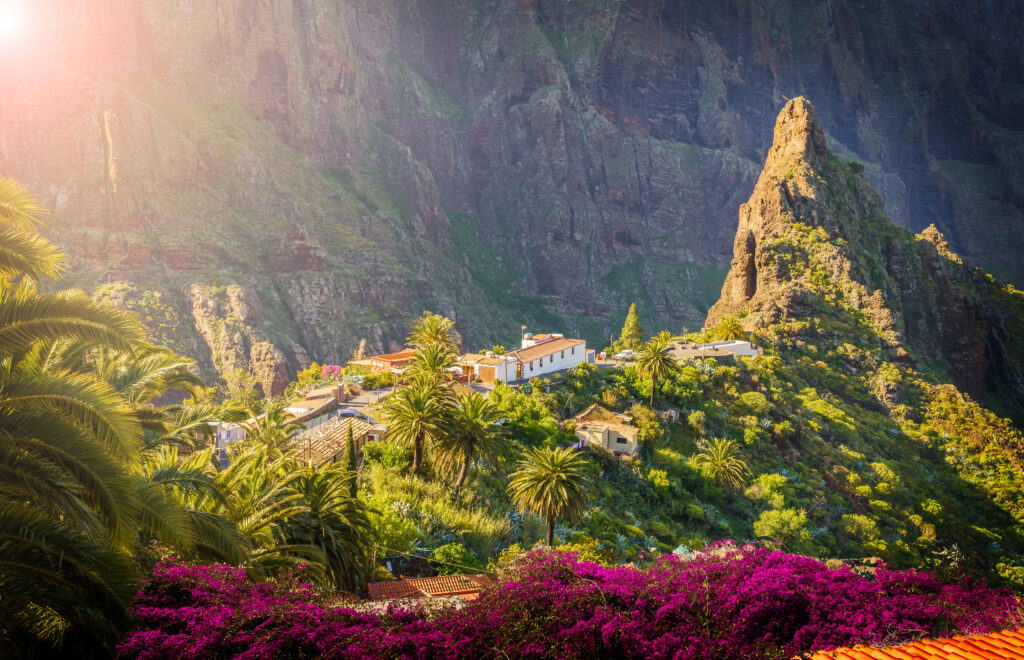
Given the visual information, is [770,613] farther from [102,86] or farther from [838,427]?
[102,86]

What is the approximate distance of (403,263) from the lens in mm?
129500

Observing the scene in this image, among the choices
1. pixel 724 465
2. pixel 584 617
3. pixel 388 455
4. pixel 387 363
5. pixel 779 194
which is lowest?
pixel 724 465

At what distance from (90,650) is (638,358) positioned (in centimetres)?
4855

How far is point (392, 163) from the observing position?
481 feet

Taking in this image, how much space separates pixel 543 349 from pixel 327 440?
26.3 metres

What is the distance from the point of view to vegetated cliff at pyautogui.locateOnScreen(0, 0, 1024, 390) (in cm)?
9900

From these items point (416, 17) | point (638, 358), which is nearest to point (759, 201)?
point (638, 358)

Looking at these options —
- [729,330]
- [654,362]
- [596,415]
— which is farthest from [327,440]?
[729,330]

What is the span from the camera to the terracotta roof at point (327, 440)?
33.9 metres

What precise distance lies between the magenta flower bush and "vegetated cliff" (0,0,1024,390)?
279 ft

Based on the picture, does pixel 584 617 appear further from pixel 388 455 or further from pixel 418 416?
pixel 388 455

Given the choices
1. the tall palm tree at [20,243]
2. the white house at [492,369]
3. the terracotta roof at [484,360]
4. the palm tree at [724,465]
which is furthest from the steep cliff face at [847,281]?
the tall palm tree at [20,243]

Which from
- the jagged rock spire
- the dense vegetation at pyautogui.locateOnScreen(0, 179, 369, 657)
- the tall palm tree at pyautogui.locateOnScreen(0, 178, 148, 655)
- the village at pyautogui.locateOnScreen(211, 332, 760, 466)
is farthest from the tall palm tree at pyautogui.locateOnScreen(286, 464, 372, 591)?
the jagged rock spire

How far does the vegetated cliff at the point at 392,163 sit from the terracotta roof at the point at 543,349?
47325mm
